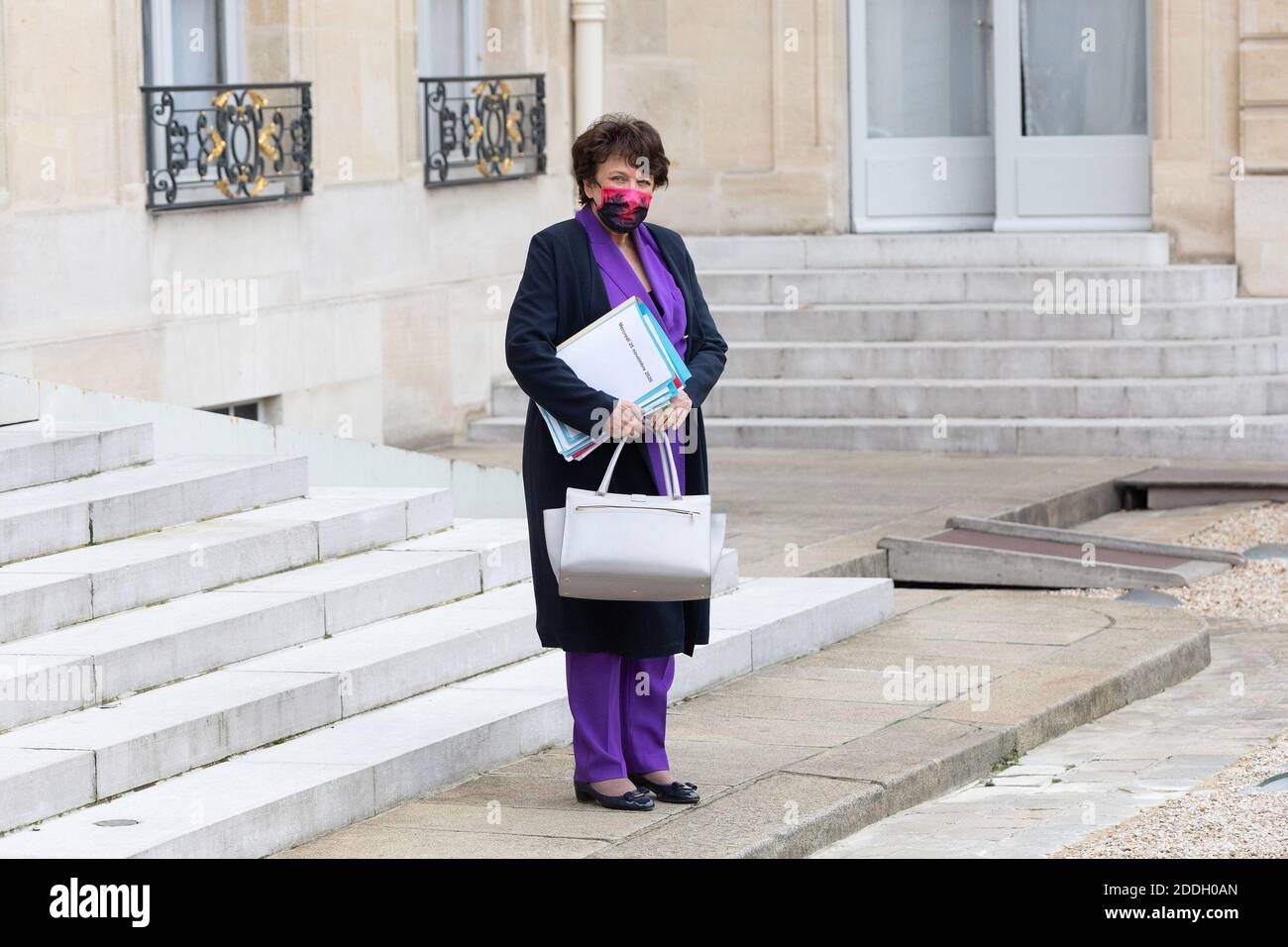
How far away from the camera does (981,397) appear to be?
1422 centimetres

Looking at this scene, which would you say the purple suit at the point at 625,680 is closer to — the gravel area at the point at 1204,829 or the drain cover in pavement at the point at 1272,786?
the gravel area at the point at 1204,829

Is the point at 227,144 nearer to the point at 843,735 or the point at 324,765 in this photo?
the point at 843,735

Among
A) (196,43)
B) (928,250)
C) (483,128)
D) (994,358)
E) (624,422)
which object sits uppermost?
(196,43)

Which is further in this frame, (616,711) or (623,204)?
(616,711)

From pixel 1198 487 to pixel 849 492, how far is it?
1.86 metres

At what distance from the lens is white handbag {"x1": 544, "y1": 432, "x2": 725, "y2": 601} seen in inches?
228

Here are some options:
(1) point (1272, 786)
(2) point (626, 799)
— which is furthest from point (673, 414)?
(1) point (1272, 786)

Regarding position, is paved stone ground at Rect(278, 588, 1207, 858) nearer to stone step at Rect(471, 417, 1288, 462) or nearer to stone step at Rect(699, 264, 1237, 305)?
stone step at Rect(471, 417, 1288, 462)

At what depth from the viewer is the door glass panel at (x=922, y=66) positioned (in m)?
16.5

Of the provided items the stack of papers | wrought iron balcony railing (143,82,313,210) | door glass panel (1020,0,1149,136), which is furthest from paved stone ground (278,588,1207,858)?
door glass panel (1020,0,1149,136)

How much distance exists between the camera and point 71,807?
19.3ft
